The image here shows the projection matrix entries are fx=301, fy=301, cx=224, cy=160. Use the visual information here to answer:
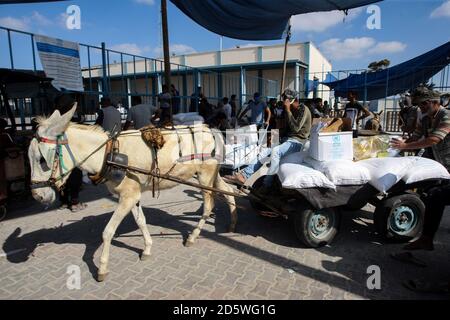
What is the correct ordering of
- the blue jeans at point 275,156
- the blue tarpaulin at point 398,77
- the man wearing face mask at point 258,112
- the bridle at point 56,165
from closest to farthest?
the bridle at point 56,165 → the blue jeans at point 275,156 → the man wearing face mask at point 258,112 → the blue tarpaulin at point 398,77

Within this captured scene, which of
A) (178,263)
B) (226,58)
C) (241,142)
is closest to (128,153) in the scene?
(178,263)

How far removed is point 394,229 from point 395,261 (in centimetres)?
51

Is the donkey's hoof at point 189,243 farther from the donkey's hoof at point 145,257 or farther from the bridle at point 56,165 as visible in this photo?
the bridle at point 56,165

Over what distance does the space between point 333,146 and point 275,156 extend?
110 cm

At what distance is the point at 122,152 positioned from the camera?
3.47 metres

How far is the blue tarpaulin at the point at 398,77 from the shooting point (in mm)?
12344

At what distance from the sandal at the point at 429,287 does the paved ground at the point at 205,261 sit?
60mm

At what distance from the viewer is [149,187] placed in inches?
147

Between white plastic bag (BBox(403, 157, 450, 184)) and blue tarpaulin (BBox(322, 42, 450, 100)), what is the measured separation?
27.1 feet

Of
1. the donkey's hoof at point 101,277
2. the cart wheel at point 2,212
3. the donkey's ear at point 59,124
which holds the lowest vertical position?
the donkey's hoof at point 101,277

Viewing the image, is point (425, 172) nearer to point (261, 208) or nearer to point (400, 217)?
point (400, 217)

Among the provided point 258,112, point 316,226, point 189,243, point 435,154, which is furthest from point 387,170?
point 258,112

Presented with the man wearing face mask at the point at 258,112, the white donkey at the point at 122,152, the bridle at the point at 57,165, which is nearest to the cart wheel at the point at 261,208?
the white donkey at the point at 122,152
